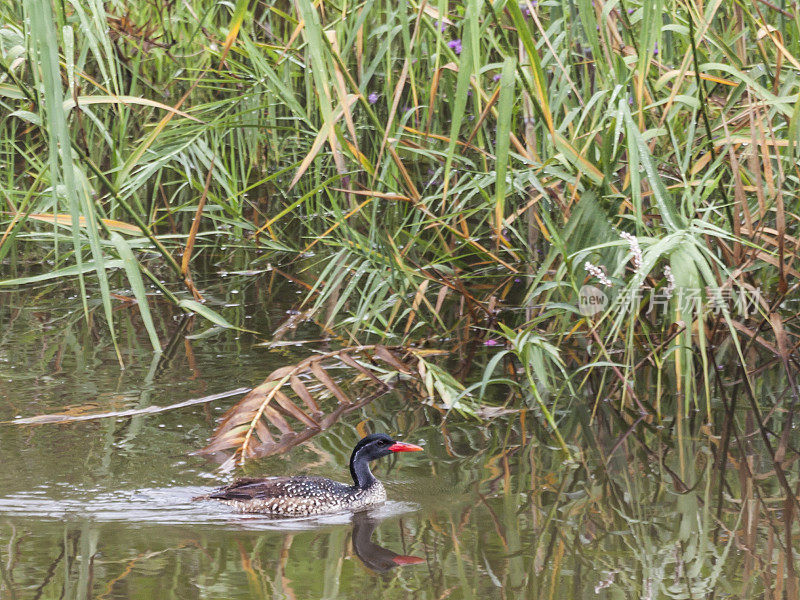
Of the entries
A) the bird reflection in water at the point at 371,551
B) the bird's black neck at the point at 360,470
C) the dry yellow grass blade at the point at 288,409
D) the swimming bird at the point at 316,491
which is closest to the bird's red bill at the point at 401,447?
the swimming bird at the point at 316,491

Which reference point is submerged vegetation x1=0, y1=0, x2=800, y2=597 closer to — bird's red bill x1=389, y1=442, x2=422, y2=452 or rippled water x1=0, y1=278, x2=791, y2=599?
rippled water x1=0, y1=278, x2=791, y2=599

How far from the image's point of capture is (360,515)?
418cm

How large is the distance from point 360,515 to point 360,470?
0.23 meters

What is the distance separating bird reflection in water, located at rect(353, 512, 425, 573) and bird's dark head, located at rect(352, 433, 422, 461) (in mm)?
282

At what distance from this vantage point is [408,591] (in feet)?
11.1

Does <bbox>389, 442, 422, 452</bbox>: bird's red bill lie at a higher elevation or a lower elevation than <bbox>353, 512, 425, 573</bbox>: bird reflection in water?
higher

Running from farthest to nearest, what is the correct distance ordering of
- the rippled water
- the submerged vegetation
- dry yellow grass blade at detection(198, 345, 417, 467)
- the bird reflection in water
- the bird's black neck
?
dry yellow grass blade at detection(198, 345, 417, 467), the bird's black neck, the submerged vegetation, the bird reflection in water, the rippled water

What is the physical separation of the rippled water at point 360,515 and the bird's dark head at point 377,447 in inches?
4.9

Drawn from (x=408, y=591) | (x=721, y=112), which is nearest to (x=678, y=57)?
(x=721, y=112)

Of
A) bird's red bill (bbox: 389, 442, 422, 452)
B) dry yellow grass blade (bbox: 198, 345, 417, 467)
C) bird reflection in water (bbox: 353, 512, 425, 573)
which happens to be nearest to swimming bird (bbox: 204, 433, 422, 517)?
bird's red bill (bbox: 389, 442, 422, 452)

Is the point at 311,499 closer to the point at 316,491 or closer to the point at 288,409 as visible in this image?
the point at 316,491

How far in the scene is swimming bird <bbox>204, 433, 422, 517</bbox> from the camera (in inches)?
163

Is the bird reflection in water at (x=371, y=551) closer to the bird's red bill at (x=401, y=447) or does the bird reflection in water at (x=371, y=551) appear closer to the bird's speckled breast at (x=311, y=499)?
the bird's speckled breast at (x=311, y=499)

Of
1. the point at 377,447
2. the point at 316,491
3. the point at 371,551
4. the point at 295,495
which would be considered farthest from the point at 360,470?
the point at 371,551
